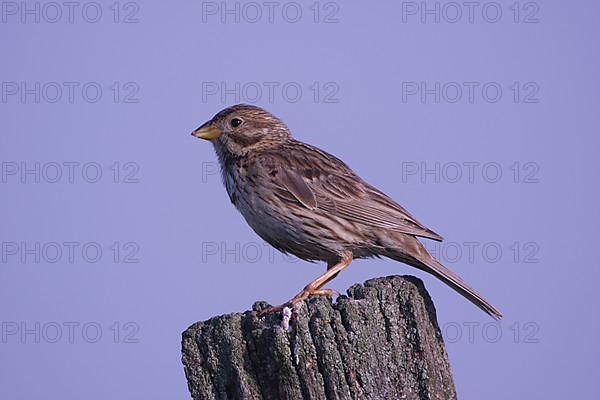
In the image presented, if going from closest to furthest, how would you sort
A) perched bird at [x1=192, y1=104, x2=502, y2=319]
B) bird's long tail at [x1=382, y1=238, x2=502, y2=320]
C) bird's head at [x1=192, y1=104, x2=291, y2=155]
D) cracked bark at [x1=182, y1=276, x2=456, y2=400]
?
cracked bark at [x1=182, y1=276, x2=456, y2=400]
bird's long tail at [x1=382, y1=238, x2=502, y2=320]
perched bird at [x1=192, y1=104, x2=502, y2=319]
bird's head at [x1=192, y1=104, x2=291, y2=155]

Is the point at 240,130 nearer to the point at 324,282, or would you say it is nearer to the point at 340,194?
the point at 340,194

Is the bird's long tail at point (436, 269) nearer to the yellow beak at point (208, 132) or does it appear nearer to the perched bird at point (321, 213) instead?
the perched bird at point (321, 213)

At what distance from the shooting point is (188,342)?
16.9ft

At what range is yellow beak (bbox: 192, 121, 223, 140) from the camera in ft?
28.0

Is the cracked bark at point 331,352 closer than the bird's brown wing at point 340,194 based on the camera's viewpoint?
Yes

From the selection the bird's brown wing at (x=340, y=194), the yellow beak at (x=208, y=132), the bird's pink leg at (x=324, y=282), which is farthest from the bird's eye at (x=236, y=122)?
the bird's pink leg at (x=324, y=282)

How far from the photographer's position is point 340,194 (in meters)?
7.89

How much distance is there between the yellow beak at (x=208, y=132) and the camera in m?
8.54

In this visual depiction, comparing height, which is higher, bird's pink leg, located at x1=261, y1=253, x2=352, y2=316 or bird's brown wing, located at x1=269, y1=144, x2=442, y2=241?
bird's brown wing, located at x1=269, y1=144, x2=442, y2=241

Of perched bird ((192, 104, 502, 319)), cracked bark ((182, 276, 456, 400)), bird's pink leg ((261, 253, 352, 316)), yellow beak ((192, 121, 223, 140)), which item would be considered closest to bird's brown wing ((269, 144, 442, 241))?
perched bird ((192, 104, 502, 319))

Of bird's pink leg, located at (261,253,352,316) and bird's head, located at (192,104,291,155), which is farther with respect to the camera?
bird's head, located at (192,104,291,155)

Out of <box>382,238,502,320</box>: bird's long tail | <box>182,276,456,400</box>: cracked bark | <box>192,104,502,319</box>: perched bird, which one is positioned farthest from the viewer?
<box>192,104,502,319</box>: perched bird

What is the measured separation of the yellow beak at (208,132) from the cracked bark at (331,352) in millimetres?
3578

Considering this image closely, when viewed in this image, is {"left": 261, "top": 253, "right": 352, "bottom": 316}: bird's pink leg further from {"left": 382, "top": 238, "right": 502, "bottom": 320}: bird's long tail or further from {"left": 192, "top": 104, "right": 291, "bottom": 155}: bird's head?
{"left": 192, "top": 104, "right": 291, "bottom": 155}: bird's head
